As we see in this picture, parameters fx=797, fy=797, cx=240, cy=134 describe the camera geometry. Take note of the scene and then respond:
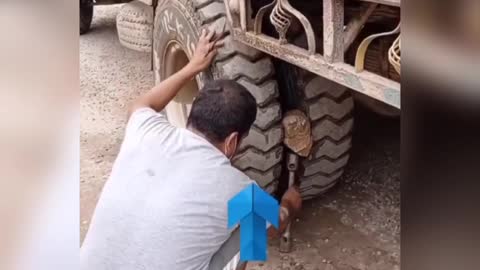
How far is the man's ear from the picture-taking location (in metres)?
1.09

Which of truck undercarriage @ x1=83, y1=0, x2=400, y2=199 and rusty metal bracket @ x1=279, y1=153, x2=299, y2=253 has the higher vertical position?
truck undercarriage @ x1=83, y1=0, x2=400, y2=199

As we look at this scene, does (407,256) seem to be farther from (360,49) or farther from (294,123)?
(294,123)

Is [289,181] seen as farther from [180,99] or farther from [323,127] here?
[180,99]

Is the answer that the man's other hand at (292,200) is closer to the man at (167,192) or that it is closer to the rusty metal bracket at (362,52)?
the man at (167,192)

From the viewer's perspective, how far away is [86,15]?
1.19m

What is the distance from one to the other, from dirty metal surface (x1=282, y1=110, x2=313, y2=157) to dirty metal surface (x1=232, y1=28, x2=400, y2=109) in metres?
0.17

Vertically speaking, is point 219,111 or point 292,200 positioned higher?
point 219,111

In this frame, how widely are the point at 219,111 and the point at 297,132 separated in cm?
27

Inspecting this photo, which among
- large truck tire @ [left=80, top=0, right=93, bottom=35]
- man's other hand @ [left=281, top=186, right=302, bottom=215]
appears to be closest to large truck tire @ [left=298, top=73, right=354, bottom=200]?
man's other hand @ [left=281, top=186, right=302, bottom=215]

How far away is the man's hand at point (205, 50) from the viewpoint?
1134 mm

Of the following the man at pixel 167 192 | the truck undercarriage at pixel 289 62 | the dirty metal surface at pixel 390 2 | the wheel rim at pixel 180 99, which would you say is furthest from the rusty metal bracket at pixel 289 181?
the dirty metal surface at pixel 390 2

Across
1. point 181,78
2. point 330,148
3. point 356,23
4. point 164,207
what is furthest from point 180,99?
point 330,148

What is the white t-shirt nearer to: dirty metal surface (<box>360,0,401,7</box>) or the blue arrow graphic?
the blue arrow graphic

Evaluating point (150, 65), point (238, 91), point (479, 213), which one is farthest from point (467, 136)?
point (150, 65)
